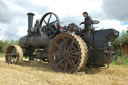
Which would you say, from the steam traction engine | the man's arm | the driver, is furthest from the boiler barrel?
the man's arm

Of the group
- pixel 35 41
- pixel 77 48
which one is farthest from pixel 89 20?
pixel 35 41

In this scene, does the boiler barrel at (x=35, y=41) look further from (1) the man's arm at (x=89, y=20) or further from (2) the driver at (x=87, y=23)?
(1) the man's arm at (x=89, y=20)

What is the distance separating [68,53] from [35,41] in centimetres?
312

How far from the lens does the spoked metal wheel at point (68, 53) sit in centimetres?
634

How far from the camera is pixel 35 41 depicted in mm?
9461

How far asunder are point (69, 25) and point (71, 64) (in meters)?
1.95

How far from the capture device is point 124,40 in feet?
56.7

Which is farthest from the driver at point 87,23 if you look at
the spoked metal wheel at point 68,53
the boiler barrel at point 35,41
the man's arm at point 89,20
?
the boiler barrel at point 35,41

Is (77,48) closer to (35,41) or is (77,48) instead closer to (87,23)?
(87,23)

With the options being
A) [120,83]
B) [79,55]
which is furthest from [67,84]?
[79,55]

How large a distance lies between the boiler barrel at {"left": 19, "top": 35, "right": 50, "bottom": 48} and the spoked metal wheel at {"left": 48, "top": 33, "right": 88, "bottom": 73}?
48.1 inches

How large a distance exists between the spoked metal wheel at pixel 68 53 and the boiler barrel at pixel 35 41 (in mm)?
1220

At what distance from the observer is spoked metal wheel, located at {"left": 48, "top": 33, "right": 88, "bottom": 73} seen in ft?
20.8

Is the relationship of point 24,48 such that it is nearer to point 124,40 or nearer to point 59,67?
point 59,67
